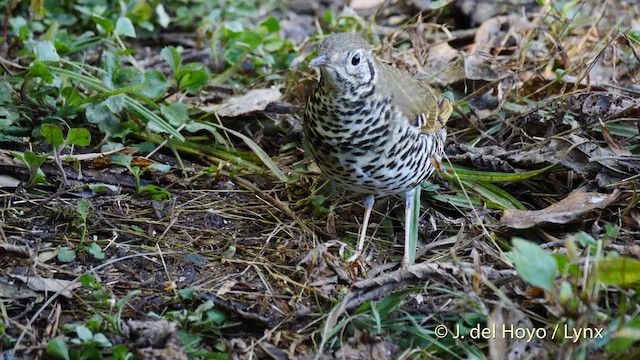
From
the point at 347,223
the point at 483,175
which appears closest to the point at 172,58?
the point at 347,223

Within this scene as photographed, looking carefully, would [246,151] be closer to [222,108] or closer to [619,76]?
[222,108]

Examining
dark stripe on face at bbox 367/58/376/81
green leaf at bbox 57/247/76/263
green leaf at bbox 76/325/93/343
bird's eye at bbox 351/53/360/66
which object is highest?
bird's eye at bbox 351/53/360/66

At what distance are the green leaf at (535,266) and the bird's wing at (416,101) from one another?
3.74 ft

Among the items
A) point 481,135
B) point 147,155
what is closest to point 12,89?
point 147,155

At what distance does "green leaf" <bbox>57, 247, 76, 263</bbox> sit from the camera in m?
3.44

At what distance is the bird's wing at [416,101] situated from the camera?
367 centimetres

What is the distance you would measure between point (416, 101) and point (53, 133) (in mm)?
1741

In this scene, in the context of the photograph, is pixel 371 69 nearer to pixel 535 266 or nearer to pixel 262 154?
pixel 262 154

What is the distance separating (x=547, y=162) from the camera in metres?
4.21

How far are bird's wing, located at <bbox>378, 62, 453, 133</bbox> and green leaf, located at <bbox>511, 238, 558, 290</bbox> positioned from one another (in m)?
1.14

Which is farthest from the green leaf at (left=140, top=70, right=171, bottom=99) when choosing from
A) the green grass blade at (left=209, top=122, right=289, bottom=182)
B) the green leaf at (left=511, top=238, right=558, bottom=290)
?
the green leaf at (left=511, top=238, right=558, bottom=290)

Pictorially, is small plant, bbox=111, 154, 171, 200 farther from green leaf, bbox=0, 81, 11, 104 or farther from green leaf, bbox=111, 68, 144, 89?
green leaf, bbox=0, 81, 11, 104

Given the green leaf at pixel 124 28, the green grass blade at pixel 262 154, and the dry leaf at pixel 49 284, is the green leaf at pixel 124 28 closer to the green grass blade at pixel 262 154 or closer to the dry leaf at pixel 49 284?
the green grass blade at pixel 262 154

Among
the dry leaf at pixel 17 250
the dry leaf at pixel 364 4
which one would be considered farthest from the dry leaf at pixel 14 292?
the dry leaf at pixel 364 4
